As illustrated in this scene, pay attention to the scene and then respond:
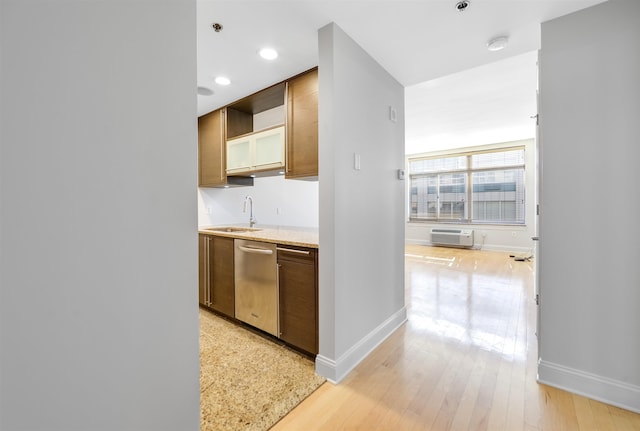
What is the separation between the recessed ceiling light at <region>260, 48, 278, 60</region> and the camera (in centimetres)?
212

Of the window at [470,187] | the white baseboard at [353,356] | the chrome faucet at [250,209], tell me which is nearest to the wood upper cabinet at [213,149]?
the chrome faucet at [250,209]

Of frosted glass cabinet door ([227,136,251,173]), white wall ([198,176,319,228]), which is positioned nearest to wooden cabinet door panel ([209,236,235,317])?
frosted glass cabinet door ([227,136,251,173])

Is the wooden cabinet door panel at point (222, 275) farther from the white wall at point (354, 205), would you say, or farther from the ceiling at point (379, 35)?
the ceiling at point (379, 35)

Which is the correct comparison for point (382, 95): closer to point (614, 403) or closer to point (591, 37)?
point (591, 37)

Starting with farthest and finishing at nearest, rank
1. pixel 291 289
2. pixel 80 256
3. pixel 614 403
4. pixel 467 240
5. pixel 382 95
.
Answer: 1. pixel 467 240
2. pixel 382 95
3. pixel 291 289
4. pixel 614 403
5. pixel 80 256

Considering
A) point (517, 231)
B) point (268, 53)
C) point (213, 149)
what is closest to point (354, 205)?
point (268, 53)

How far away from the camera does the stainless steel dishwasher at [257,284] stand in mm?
2297

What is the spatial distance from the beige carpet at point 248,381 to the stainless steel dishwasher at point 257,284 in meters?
0.19

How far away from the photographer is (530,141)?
6.45m

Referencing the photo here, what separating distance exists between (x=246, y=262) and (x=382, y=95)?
188 centimetres

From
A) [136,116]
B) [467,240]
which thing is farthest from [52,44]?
[467,240]

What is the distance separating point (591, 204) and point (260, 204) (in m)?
3.34

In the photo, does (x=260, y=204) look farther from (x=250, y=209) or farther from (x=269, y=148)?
(x=269, y=148)

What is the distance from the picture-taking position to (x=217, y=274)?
288 centimetres
